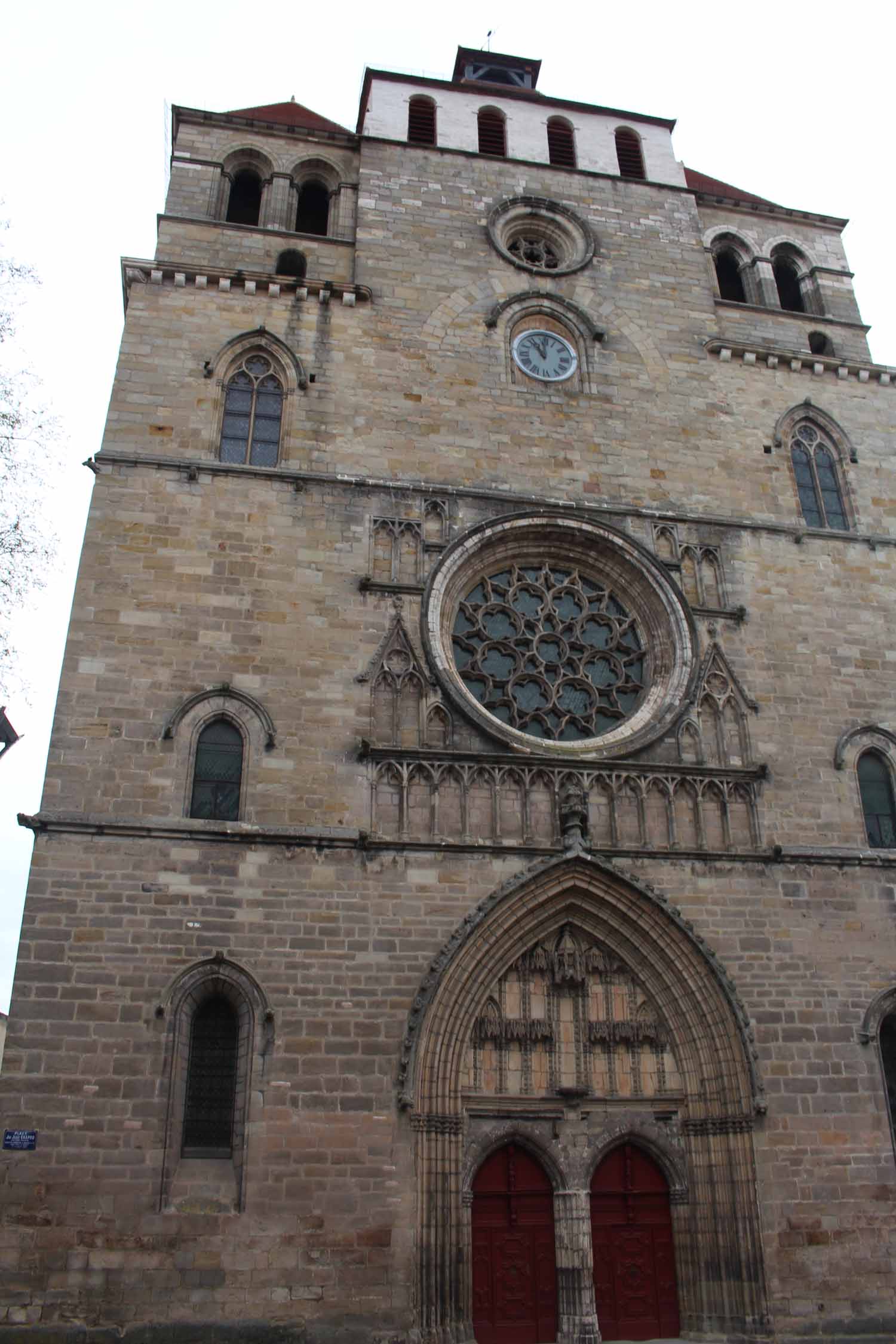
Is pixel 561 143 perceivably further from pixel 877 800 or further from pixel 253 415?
pixel 877 800

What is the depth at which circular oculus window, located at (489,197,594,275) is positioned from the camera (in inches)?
633

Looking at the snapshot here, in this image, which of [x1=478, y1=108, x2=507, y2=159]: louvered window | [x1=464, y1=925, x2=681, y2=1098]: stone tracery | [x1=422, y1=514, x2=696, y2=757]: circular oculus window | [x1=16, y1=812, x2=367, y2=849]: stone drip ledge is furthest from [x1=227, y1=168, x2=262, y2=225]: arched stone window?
[x1=464, y1=925, x2=681, y2=1098]: stone tracery

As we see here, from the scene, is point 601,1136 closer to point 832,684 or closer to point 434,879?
point 434,879

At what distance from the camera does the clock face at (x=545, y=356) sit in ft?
48.9

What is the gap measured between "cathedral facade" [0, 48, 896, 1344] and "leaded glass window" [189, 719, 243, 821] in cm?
4

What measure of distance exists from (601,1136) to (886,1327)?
3124mm

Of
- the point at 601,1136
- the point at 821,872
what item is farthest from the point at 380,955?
the point at 821,872

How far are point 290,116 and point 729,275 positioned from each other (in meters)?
7.66

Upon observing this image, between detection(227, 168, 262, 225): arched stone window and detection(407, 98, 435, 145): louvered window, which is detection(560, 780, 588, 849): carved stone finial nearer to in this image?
detection(227, 168, 262, 225): arched stone window

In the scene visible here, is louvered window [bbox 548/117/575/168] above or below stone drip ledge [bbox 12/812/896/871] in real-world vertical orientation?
above

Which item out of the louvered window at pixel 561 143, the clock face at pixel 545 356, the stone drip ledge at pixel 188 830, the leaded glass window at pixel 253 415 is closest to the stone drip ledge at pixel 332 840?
the stone drip ledge at pixel 188 830

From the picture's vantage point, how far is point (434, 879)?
36.6 feet

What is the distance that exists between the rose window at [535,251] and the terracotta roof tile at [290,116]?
10.3 ft

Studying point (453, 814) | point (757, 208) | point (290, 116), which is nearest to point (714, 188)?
point (757, 208)
